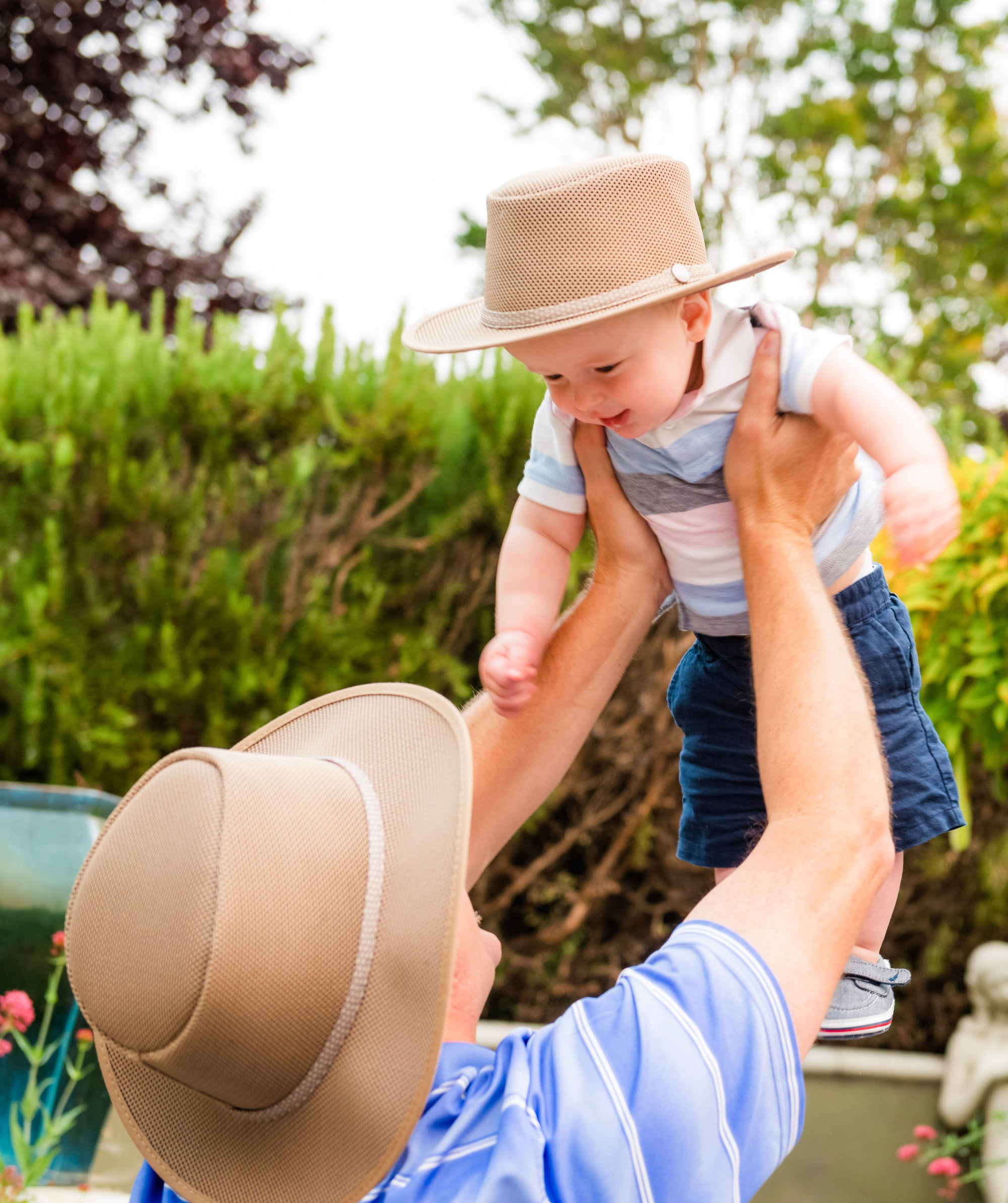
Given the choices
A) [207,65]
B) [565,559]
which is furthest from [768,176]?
[565,559]

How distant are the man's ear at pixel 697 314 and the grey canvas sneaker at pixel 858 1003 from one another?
104cm

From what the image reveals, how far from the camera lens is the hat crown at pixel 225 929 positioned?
1118mm

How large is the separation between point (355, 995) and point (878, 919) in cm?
102

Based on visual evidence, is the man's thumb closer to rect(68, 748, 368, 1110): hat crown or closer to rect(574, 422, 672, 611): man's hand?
rect(574, 422, 672, 611): man's hand

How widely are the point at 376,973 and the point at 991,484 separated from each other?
2.56 m

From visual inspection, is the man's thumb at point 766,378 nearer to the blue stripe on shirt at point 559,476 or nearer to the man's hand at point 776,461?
the man's hand at point 776,461

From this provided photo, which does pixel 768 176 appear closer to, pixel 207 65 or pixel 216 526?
pixel 207 65

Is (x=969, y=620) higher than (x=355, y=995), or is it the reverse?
(x=969, y=620)

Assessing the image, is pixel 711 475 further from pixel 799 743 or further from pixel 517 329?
pixel 799 743

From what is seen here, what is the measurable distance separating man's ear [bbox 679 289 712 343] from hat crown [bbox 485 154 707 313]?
53 mm

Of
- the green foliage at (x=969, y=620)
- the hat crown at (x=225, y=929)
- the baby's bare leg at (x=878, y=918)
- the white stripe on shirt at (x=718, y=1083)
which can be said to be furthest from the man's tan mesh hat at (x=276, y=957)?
the green foliage at (x=969, y=620)

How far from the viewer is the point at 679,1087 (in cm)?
115

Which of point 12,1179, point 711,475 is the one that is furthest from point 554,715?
point 12,1179

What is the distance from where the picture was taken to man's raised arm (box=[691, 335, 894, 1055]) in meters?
1.25
